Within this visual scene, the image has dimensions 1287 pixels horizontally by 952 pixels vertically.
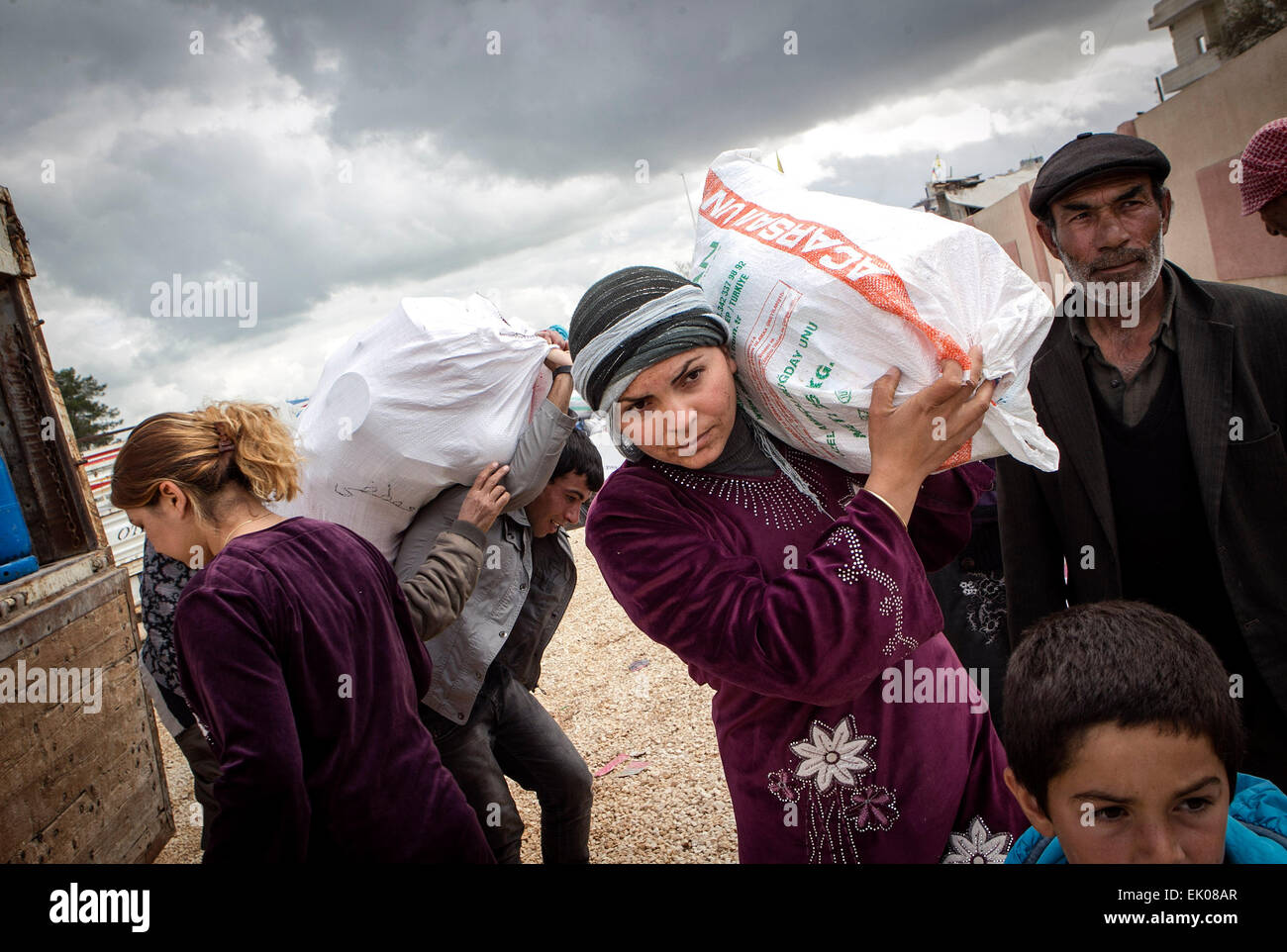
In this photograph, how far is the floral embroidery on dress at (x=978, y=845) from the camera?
1.31 meters

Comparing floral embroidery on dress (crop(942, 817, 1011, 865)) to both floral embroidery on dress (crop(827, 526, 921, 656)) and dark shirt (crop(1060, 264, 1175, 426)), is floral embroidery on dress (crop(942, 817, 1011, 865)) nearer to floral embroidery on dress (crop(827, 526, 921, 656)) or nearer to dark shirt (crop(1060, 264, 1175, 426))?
floral embroidery on dress (crop(827, 526, 921, 656))

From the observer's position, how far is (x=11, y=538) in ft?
9.53

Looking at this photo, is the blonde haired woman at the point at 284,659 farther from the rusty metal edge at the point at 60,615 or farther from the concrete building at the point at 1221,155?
the concrete building at the point at 1221,155

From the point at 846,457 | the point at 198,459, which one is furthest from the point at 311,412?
the point at 846,457

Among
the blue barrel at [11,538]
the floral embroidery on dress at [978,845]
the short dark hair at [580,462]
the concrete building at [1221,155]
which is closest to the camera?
the floral embroidery on dress at [978,845]

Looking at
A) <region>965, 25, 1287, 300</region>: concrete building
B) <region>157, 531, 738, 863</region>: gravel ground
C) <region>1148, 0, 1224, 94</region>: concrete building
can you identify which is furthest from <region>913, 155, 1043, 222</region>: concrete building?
<region>157, 531, 738, 863</region>: gravel ground

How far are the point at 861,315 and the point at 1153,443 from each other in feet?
3.93

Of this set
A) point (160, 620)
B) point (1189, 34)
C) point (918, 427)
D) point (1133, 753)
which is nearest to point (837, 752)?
point (1133, 753)

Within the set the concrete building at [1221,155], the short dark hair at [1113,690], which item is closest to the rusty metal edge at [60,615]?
the short dark hair at [1113,690]

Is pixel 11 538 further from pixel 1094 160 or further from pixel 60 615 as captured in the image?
pixel 1094 160

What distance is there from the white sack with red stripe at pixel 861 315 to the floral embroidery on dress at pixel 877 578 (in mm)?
218

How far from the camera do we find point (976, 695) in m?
1.40

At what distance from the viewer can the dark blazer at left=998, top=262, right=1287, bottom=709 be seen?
5.80ft
